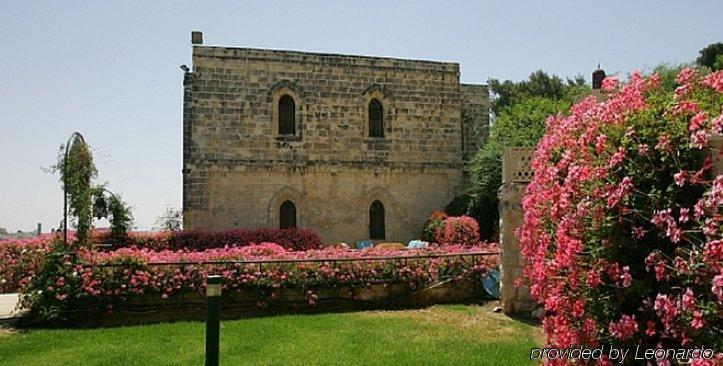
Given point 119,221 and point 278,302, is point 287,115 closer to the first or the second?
point 119,221

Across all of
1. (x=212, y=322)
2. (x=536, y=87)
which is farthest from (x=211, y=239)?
(x=536, y=87)

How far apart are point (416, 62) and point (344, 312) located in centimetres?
1338

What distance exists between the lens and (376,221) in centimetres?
2142

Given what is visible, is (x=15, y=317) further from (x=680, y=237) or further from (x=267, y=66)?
(x=267, y=66)

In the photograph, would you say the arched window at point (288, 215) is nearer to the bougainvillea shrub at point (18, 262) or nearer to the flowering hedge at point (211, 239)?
the flowering hedge at point (211, 239)

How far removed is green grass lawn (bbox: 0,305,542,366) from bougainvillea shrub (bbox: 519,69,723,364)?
2.73m

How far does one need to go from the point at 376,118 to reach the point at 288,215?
470cm

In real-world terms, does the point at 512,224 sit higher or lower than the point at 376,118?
lower

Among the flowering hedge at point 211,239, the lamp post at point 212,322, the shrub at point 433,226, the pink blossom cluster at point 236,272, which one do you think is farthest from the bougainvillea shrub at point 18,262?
the shrub at point 433,226

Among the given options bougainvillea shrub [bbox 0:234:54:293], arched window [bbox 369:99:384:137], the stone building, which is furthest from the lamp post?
arched window [bbox 369:99:384:137]

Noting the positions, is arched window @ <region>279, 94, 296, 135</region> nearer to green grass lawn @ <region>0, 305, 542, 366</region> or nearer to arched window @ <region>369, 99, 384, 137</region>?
arched window @ <region>369, 99, 384, 137</region>

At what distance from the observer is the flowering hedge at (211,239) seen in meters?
18.2

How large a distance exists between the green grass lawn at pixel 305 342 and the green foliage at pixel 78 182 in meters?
2.94

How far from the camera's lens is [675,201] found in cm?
374
